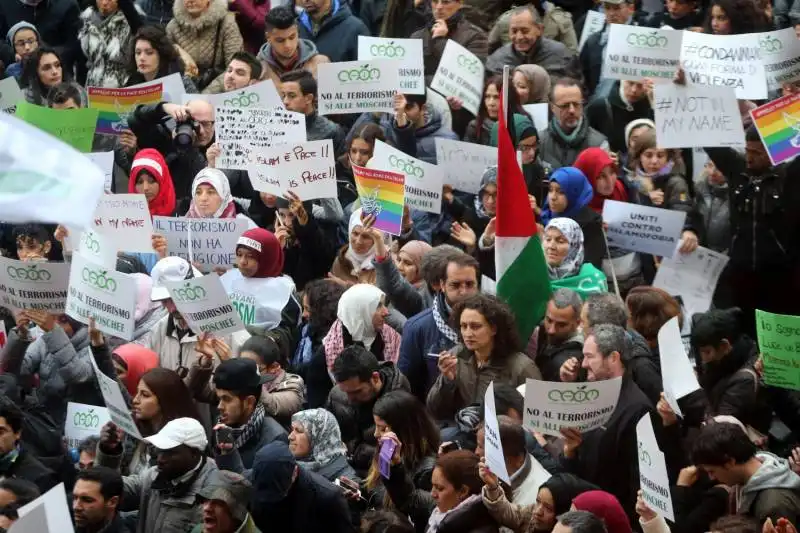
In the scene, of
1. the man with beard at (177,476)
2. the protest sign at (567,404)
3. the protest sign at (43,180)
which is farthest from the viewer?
the man with beard at (177,476)

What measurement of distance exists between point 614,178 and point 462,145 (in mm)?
885

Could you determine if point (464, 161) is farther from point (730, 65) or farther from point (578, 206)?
point (730, 65)

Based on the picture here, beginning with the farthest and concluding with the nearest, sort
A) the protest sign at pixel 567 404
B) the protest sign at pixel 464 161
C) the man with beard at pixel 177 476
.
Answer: the protest sign at pixel 464 161
the man with beard at pixel 177 476
the protest sign at pixel 567 404

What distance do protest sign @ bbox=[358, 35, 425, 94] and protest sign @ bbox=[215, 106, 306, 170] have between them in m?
0.76

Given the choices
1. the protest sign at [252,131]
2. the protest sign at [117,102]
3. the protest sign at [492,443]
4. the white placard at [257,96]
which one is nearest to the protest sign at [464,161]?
the protest sign at [252,131]

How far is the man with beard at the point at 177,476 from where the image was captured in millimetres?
8344

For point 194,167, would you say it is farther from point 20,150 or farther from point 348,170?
point 20,150

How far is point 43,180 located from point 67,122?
508cm

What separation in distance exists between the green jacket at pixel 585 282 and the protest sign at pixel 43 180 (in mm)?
3587

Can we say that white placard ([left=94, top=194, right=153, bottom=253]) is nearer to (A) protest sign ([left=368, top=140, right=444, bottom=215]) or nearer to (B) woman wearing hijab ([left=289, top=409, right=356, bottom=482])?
(A) protest sign ([left=368, top=140, right=444, bottom=215])

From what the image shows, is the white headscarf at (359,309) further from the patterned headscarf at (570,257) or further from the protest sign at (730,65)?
the protest sign at (730,65)

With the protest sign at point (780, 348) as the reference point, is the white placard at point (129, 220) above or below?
below

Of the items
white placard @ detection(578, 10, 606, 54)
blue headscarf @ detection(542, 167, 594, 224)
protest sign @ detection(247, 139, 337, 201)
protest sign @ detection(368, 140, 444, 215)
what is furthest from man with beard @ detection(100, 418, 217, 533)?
white placard @ detection(578, 10, 606, 54)

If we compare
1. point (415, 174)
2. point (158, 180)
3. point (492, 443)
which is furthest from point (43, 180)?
point (158, 180)
